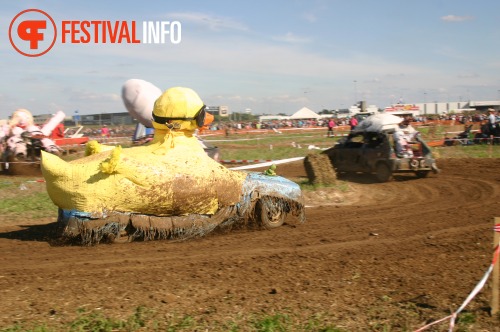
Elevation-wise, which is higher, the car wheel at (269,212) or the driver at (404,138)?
the driver at (404,138)

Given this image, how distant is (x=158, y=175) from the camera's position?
293 inches

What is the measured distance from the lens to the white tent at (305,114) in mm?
80662

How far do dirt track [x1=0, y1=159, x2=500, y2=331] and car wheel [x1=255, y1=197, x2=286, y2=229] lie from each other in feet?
0.71

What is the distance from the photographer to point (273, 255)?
6777mm

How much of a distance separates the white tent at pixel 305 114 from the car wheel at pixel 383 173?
213 ft

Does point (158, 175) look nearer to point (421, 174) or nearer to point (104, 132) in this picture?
point (421, 174)

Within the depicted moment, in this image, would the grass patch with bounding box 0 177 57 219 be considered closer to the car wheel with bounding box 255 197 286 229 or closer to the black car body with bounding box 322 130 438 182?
the car wheel with bounding box 255 197 286 229

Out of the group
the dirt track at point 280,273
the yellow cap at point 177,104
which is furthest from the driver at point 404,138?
the yellow cap at point 177,104

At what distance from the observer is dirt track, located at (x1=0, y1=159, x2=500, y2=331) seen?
4.92m

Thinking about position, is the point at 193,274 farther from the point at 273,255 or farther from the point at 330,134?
the point at 330,134

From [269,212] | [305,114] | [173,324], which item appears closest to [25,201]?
[269,212]

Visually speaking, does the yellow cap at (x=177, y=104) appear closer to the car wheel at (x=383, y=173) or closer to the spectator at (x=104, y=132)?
the car wheel at (x=383, y=173)

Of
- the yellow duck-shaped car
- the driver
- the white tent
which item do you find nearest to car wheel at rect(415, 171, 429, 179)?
the driver

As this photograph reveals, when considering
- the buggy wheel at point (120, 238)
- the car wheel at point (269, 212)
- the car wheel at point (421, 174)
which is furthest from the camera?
the car wheel at point (421, 174)
